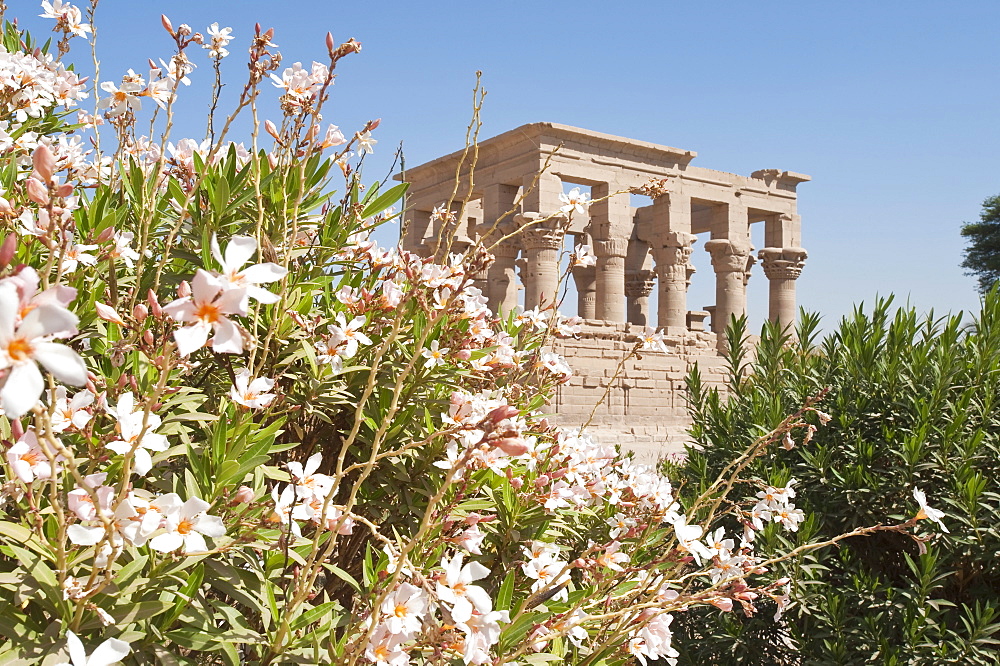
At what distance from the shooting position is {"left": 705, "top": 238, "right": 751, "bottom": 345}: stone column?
2814 centimetres

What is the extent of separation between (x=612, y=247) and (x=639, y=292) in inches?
284

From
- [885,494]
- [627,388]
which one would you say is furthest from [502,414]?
[627,388]

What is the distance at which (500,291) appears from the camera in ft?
87.2

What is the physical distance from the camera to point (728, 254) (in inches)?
1109

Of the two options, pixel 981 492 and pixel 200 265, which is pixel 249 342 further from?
pixel 981 492

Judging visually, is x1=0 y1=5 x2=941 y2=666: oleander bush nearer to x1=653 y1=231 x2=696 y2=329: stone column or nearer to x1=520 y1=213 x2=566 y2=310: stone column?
x1=520 y1=213 x2=566 y2=310: stone column

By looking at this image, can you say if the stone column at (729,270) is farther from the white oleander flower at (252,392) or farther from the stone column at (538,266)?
the white oleander flower at (252,392)

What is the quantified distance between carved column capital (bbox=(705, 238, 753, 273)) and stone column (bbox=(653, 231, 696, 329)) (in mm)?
1859

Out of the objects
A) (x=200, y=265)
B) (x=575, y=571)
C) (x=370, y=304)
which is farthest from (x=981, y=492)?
(x=200, y=265)

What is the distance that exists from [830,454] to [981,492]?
2.16 feet

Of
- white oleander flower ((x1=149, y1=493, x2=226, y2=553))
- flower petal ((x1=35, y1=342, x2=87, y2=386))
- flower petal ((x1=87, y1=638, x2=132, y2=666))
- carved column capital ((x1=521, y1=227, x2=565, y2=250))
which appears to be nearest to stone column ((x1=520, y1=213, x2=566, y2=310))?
carved column capital ((x1=521, y1=227, x2=565, y2=250))

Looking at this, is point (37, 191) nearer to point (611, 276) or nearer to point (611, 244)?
point (611, 244)

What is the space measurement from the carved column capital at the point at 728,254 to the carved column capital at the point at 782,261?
156cm

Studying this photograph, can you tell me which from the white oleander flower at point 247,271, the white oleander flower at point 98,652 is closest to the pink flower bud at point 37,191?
the white oleander flower at point 247,271
